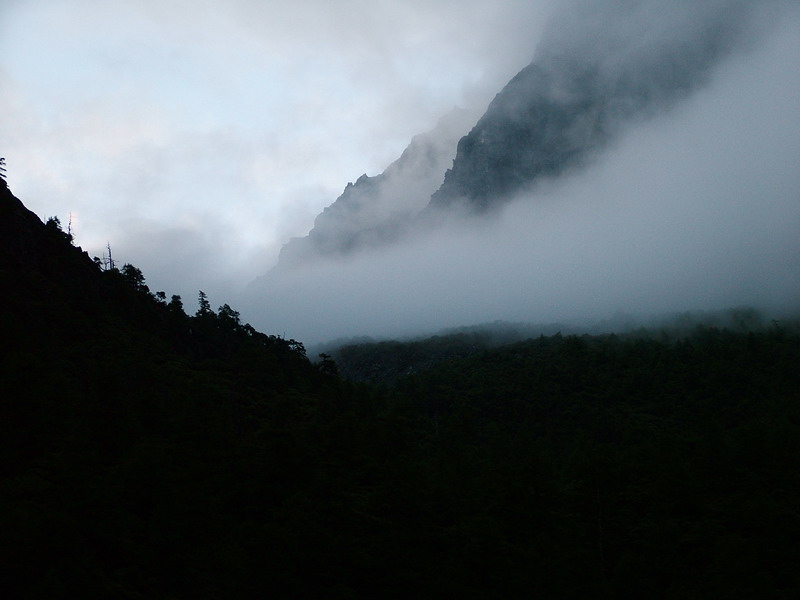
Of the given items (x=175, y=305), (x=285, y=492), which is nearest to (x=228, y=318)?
(x=175, y=305)

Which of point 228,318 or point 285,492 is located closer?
point 285,492

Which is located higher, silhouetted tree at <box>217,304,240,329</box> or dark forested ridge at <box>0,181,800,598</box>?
silhouetted tree at <box>217,304,240,329</box>

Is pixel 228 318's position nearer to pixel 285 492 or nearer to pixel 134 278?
pixel 134 278

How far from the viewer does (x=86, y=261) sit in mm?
84125

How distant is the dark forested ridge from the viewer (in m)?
32.5

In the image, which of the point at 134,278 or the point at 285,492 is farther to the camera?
the point at 134,278

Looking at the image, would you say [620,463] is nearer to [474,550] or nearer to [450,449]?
[450,449]

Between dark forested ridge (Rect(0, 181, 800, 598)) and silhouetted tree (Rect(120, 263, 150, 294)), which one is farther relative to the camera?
silhouetted tree (Rect(120, 263, 150, 294))

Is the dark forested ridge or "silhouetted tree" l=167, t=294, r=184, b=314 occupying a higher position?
"silhouetted tree" l=167, t=294, r=184, b=314

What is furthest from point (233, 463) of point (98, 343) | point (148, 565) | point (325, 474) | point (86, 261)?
point (86, 261)

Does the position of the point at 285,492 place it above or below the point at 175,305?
below

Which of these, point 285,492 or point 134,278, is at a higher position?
point 134,278

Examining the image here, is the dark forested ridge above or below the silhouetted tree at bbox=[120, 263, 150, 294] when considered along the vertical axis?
below

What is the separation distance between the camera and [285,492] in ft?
142
